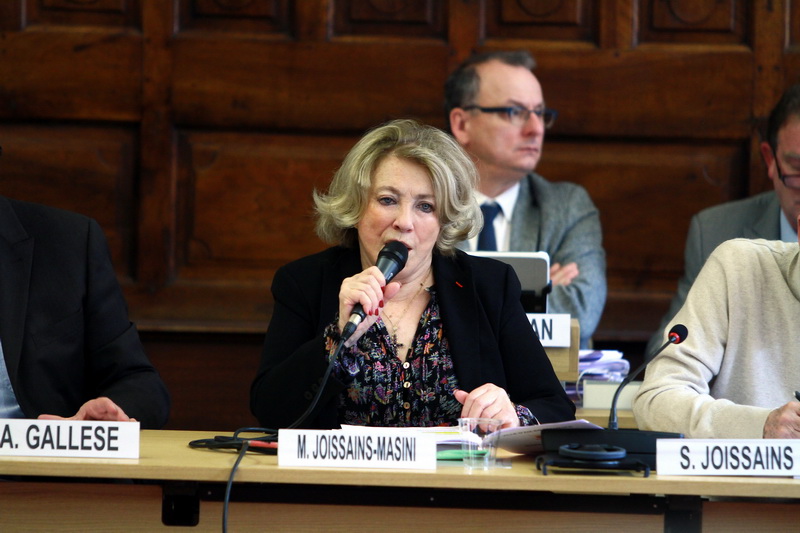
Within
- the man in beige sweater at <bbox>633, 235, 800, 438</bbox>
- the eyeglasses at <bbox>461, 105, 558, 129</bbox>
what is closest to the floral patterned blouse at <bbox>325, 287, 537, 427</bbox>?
the man in beige sweater at <bbox>633, 235, 800, 438</bbox>

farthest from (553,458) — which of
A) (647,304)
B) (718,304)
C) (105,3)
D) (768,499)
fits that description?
(105,3)

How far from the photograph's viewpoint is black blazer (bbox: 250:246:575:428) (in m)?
2.22

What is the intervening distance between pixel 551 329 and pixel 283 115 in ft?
5.59

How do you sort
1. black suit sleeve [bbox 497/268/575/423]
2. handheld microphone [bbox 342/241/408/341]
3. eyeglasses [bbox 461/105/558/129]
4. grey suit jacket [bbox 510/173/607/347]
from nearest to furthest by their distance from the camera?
handheld microphone [bbox 342/241/408/341], black suit sleeve [bbox 497/268/575/423], grey suit jacket [bbox 510/173/607/347], eyeglasses [bbox 461/105/558/129]

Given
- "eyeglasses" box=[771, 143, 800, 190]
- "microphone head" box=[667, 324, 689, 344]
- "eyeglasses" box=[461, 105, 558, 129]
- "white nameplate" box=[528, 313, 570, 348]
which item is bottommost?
"microphone head" box=[667, 324, 689, 344]

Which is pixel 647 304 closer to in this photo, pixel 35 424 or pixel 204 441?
pixel 204 441

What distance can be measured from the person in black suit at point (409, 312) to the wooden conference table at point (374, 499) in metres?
0.44

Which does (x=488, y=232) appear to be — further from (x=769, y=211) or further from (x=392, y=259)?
(x=392, y=259)

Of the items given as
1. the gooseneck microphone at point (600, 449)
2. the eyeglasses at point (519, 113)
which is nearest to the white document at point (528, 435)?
the gooseneck microphone at point (600, 449)

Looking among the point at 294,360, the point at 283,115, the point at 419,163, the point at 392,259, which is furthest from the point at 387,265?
the point at 283,115

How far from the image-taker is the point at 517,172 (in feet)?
12.2

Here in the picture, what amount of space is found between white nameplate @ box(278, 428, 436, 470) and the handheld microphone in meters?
0.24

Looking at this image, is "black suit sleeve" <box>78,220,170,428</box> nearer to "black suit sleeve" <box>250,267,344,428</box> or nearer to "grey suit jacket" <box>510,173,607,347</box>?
"black suit sleeve" <box>250,267,344,428</box>

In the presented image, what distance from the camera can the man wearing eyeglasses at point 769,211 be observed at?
3.01 metres
